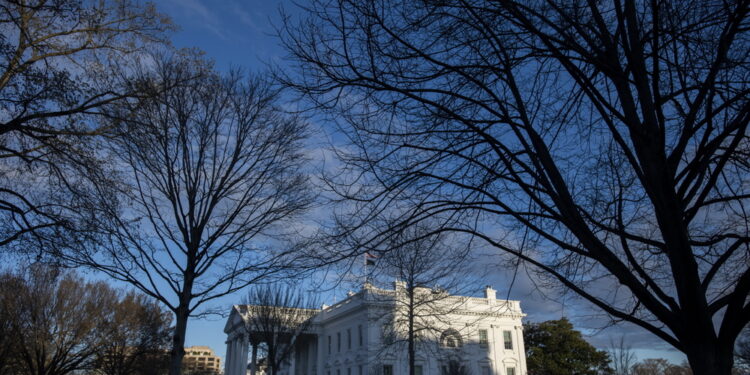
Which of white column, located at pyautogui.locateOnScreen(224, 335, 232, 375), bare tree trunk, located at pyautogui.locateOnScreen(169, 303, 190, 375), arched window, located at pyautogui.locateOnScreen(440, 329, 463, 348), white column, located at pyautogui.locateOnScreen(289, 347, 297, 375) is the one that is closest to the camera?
bare tree trunk, located at pyautogui.locateOnScreen(169, 303, 190, 375)

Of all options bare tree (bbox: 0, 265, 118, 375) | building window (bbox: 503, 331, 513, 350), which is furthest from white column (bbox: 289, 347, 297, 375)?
building window (bbox: 503, 331, 513, 350)

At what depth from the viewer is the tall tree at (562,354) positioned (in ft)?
145

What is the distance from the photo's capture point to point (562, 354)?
147ft

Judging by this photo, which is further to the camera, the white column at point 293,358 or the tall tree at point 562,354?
the tall tree at point 562,354

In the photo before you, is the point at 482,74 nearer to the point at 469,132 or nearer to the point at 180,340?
the point at 469,132

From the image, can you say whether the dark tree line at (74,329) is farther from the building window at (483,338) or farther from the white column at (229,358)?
the building window at (483,338)

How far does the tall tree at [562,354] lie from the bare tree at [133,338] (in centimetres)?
3332

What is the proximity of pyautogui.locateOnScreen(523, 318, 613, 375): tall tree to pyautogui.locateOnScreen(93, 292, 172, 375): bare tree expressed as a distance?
33.3 m

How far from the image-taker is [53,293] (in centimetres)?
2719

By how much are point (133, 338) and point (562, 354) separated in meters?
37.2

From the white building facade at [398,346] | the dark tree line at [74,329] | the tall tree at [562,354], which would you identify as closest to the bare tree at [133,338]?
the dark tree line at [74,329]

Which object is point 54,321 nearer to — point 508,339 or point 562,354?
point 508,339

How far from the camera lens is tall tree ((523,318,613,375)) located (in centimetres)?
4409

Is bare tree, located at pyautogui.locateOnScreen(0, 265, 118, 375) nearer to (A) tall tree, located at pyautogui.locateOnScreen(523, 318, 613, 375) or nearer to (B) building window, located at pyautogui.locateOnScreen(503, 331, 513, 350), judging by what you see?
(B) building window, located at pyautogui.locateOnScreen(503, 331, 513, 350)
